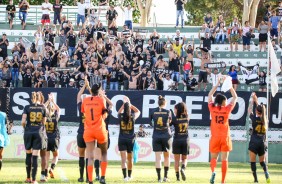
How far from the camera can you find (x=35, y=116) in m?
21.3

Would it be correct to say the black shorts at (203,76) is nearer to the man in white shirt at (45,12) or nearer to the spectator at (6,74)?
the spectator at (6,74)

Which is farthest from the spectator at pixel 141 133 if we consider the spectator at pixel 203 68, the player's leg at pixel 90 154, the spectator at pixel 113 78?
the player's leg at pixel 90 154

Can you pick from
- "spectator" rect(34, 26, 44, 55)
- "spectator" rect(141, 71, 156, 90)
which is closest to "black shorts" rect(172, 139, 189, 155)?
"spectator" rect(141, 71, 156, 90)

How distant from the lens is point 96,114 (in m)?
20.3

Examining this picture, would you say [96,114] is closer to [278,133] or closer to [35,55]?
[278,133]

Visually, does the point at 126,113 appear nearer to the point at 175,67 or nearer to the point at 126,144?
the point at 126,144

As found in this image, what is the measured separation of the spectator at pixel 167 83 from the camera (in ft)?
122

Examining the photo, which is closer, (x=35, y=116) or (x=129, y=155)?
(x=35, y=116)

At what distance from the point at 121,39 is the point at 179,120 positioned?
17.3 meters

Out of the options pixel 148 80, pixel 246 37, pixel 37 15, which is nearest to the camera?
pixel 148 80

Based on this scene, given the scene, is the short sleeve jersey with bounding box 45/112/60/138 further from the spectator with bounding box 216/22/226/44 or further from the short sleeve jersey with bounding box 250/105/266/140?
the spectator with bounding box 216/22/226/44

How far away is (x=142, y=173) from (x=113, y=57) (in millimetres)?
12425

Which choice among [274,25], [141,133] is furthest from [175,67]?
[274,25]

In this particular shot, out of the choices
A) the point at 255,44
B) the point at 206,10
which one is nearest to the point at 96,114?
the point at 255,44
